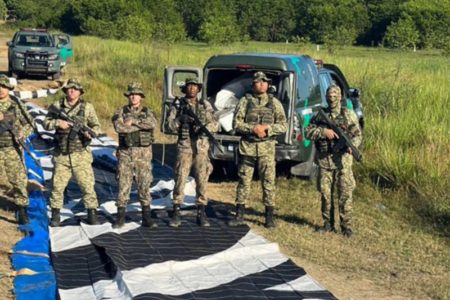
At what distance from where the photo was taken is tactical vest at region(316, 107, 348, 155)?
7.43 m

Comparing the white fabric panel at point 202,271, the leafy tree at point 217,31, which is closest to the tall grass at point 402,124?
the white fabric panel at point 202,271

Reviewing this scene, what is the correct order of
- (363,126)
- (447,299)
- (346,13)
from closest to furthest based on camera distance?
1. (447,299)
2. (363,126)
3. (346,13)

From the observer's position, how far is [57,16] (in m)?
77.2

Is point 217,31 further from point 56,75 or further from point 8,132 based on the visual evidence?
point 8,132

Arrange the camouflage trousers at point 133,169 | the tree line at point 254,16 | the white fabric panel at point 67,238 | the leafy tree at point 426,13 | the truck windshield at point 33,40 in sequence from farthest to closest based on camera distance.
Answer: the leafy tree at point 426,13
the tree line at point 254,16
the truck windshield at point 33,40
the camouflage trousers at point 133,169
the white fabric panel at point 67,238

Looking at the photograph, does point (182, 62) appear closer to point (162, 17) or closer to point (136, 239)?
point (136, 239)

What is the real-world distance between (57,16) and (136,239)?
7375 centimetres

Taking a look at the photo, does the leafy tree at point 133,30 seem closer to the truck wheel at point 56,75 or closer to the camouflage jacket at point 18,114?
the truck wheel at point 56,75

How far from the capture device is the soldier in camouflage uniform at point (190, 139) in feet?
24.5

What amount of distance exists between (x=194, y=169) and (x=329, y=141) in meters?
1.47

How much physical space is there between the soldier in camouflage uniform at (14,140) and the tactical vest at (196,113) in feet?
5.44

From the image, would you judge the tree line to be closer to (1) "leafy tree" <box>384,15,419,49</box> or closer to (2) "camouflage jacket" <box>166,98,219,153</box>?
(1) "leafy tree" <box>384,15,419,49</box>

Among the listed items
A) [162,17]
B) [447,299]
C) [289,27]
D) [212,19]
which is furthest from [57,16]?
[447,299]

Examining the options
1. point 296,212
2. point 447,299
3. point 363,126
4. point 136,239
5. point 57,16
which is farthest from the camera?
point 57,16
